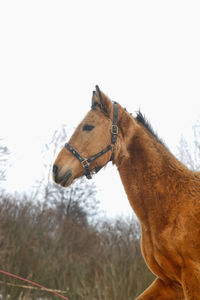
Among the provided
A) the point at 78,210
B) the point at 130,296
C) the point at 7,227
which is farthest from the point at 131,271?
the point at 78,210

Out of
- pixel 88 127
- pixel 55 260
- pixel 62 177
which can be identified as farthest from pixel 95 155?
pixel 55 260

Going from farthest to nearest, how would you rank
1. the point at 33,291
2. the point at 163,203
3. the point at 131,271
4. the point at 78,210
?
the point at 78,210, the point at 33,291, the point at 131,271, the point at 163,203

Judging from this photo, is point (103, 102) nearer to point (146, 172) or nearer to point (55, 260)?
point (146, 172)

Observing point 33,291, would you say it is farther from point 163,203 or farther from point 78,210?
point 78,210

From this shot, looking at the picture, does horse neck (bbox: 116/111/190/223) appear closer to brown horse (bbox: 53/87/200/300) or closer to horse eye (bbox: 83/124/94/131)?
brown horse (bbox: 53/87/200/300)

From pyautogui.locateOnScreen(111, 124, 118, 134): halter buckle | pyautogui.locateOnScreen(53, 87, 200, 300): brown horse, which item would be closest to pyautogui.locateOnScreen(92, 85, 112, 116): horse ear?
pyautogui.locateOnScreen(53, 87, 200, 300): brown horse

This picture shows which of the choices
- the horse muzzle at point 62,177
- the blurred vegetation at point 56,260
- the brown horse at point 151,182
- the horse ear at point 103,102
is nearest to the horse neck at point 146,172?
the brown horse at point 151,182

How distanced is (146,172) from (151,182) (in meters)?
0.12

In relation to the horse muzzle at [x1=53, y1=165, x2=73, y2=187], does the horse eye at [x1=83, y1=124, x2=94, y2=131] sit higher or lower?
higher

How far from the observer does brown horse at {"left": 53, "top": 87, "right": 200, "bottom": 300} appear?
2.96 m

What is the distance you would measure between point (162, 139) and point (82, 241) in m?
8.58

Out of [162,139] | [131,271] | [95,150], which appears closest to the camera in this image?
[95,150]

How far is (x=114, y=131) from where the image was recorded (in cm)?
362

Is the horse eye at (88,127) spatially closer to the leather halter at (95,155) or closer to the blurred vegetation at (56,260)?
the leather halter at (95,155)
